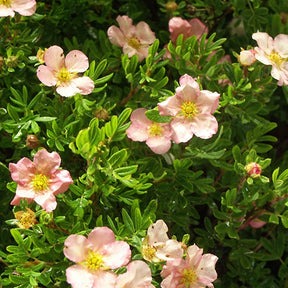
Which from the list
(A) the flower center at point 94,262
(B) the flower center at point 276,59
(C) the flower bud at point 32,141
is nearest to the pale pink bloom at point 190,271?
(A) the flower center at point 94,262

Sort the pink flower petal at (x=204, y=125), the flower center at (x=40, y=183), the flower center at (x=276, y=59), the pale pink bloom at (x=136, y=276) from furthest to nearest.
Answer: the flower center at (x=276, y=59) → the pink flower petal at (x=204, y=125) → the flower center at (x=40, y=183) → the pale pink bloom at (x=136, y=276)

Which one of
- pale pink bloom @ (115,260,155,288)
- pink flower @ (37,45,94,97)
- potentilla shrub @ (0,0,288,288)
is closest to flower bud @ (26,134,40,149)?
potentilla shrub @ (0,0,288,288)

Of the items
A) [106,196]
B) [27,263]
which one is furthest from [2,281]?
[106,196]

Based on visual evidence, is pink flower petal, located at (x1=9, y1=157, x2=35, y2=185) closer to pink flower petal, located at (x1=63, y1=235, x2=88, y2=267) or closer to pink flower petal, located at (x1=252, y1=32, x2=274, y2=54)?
pink flower petal, located at (x1=63, y1=235, x2=88, y2=267)

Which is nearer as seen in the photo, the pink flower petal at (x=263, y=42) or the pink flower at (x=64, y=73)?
the pink flower at (x=64, y=73)

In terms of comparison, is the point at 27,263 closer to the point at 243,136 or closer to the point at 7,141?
the point at 7,141

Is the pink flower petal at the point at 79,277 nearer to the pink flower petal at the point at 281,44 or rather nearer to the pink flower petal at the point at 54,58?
the pink flower petal at the point at 54,58
